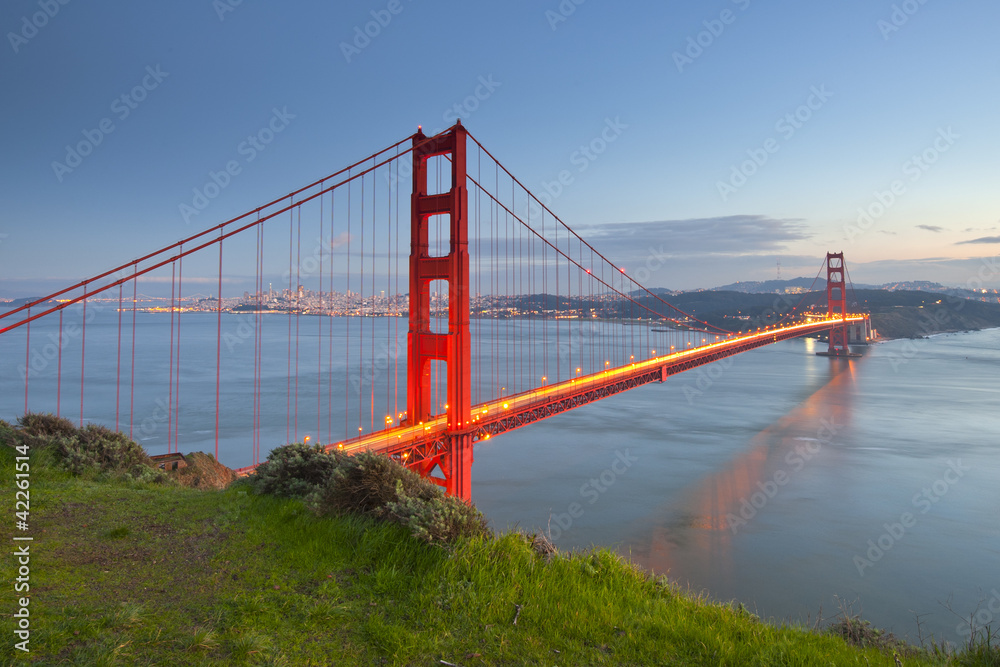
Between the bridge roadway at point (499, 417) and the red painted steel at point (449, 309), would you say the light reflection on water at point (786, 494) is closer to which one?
the red painted steel at point (449, 309)

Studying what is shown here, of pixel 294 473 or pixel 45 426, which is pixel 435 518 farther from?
pixel 45 426

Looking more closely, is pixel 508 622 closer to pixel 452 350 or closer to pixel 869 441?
pixel 452 350

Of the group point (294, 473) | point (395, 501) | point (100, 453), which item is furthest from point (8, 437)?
point (395, 501)

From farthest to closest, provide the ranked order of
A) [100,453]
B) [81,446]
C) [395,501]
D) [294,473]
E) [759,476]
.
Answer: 1. [759,476]
2. [100,453]
3. [81,446]
4. [294,473]
5. [395,501]

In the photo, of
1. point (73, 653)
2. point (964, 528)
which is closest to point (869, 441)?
point (964, 528)

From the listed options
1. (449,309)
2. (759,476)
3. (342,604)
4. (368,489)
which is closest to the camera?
(342,604)

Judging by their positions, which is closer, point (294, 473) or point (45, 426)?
point (294, 473)
